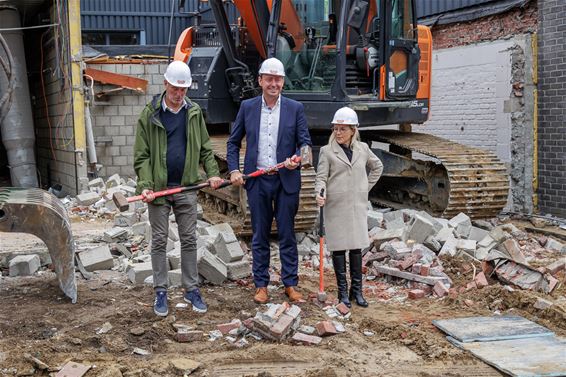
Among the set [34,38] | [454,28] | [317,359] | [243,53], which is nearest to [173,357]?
[317,359]

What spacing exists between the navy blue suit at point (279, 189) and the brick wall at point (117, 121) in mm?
8523

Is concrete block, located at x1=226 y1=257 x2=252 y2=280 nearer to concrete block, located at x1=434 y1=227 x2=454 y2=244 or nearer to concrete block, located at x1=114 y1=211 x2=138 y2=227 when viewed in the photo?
concrete block, located at x1=434 y1=227 x2=454 y2=244

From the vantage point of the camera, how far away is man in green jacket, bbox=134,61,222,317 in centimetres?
574

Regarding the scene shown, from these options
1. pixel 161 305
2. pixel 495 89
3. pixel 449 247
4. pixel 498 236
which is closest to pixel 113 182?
pixel 495 89

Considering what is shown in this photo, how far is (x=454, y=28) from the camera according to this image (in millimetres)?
12250

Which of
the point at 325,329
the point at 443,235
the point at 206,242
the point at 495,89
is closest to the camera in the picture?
the point at 325,329

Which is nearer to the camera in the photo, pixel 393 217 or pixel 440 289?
pixel 440 289

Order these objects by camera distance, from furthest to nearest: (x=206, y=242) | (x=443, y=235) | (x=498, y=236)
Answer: (x=498, y=236), (x=443, y=235), (x=206, y=242)

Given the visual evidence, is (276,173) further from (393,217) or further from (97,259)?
(393,217)

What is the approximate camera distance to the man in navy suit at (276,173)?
20.3 ft

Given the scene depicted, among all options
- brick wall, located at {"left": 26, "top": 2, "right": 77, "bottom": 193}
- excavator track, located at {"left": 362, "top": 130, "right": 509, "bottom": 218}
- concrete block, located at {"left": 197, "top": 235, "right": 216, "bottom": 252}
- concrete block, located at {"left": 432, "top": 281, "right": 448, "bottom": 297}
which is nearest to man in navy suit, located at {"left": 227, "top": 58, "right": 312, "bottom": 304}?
concrete block, located at {"left": 197, "top": 235, "right": 216, "bottom": 252}

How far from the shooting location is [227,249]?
7102 mm

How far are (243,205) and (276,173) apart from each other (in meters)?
A: 2.18

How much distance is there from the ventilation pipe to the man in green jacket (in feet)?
28.0
